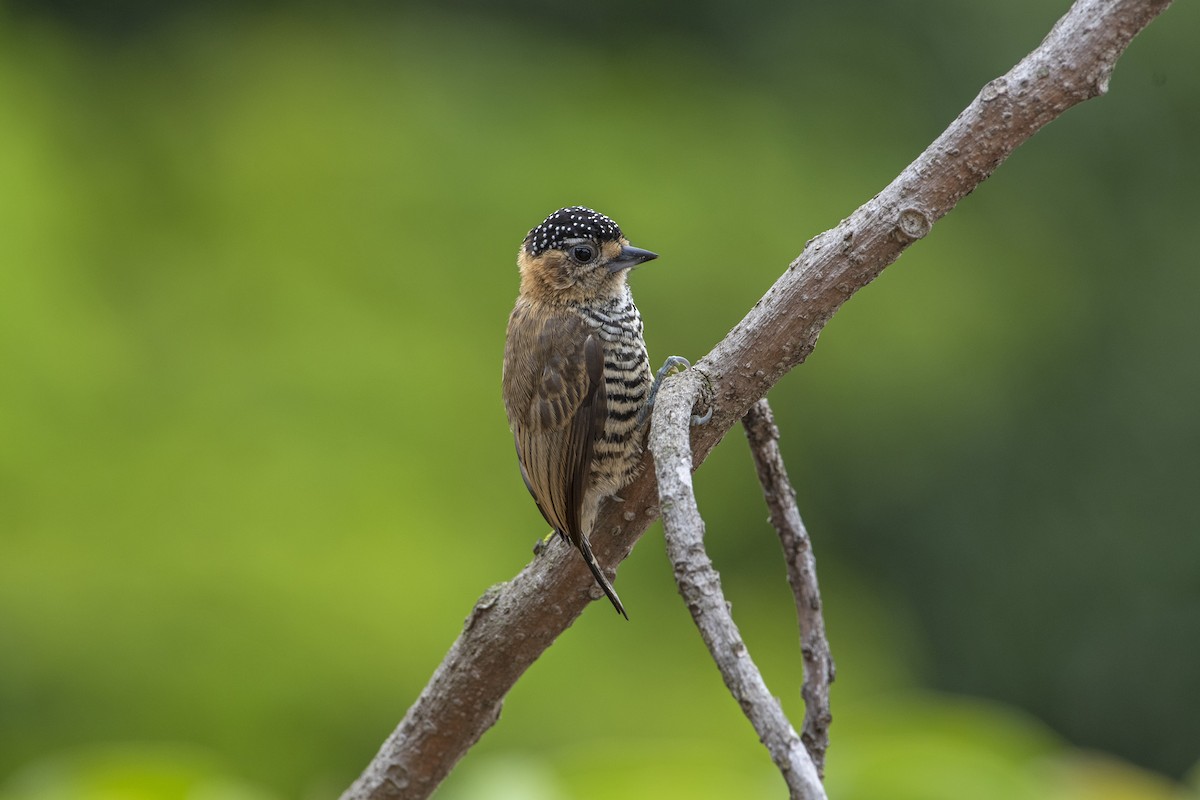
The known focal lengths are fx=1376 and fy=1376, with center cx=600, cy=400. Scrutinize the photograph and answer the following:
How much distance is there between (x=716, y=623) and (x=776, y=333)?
648 mm

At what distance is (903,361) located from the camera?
8.20 meters

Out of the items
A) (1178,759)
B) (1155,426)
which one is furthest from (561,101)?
(1178,759)

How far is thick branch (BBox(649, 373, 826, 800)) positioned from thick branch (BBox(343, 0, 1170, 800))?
342 mm

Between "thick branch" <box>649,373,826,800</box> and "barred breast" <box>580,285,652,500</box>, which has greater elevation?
"barred breast" <box>580,285,652,500</box>

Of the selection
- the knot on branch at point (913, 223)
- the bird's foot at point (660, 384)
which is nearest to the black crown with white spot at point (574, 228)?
the bird's foot at point (660, 384)

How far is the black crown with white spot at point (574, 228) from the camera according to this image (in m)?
Answer: 3.03

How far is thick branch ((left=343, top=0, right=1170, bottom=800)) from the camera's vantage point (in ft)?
6.22

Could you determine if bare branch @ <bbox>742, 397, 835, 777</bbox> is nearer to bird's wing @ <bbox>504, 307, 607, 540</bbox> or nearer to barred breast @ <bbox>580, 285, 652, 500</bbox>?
barred breast @ <bbox>580, 285, 652, 500</bbox>

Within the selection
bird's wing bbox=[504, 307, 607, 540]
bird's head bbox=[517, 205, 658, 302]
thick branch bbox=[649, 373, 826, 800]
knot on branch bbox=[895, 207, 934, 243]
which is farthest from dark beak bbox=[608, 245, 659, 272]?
thick branch bbox=[649, 373, 826, 800]

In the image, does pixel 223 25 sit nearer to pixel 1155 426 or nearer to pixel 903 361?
pixel 903 361

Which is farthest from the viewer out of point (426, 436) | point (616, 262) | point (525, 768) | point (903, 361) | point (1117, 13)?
point (903, 361)

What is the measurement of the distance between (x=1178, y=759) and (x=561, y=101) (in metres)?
6.16

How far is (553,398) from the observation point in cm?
294

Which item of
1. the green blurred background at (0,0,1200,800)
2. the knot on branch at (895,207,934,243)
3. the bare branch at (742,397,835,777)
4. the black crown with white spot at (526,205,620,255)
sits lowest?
the bare branch at (742,397,835,777)
